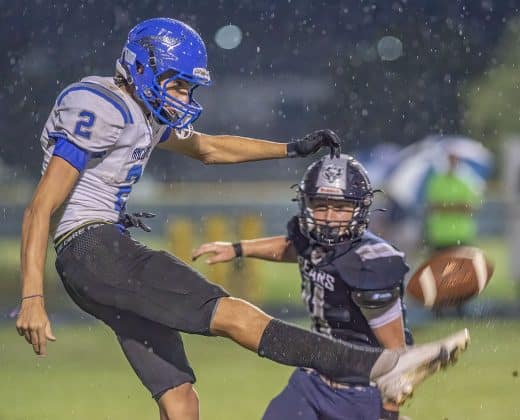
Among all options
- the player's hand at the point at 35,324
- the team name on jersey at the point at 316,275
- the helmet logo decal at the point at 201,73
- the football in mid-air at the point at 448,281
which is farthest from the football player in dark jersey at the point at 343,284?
the player's hand at the point at 35,324

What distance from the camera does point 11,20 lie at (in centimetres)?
2188

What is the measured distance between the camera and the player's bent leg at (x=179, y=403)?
506cm

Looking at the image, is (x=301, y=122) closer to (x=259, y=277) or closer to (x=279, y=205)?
(x=279, y=205)

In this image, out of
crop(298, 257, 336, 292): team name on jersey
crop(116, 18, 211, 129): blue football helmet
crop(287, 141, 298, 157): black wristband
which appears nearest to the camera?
crop(116, 18, 211, 129): blue football helmet

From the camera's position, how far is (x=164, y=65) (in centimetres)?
487

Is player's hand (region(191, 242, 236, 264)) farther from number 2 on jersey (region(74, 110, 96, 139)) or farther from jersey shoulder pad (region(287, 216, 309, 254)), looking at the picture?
number 2 on jersey (region(74, 110, 96, 139))

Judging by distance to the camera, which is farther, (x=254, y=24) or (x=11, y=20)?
(x=254, y=24)

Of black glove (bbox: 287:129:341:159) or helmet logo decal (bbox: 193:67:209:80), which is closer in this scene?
helmet logo decal (bbox: 193:67:209:80)

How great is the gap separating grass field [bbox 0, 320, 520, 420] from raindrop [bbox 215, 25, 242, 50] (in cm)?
1725

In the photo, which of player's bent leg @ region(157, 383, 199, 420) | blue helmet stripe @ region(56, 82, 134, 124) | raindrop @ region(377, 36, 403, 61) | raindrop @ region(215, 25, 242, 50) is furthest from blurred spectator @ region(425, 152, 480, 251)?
raindrop @ region(377, 36, 403, 61)

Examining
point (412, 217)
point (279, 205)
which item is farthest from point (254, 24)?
point (412, 217)

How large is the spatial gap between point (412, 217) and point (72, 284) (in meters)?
10.0

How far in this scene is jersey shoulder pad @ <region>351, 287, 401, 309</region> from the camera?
15.8 feet

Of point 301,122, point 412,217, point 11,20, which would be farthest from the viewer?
point 301,122
